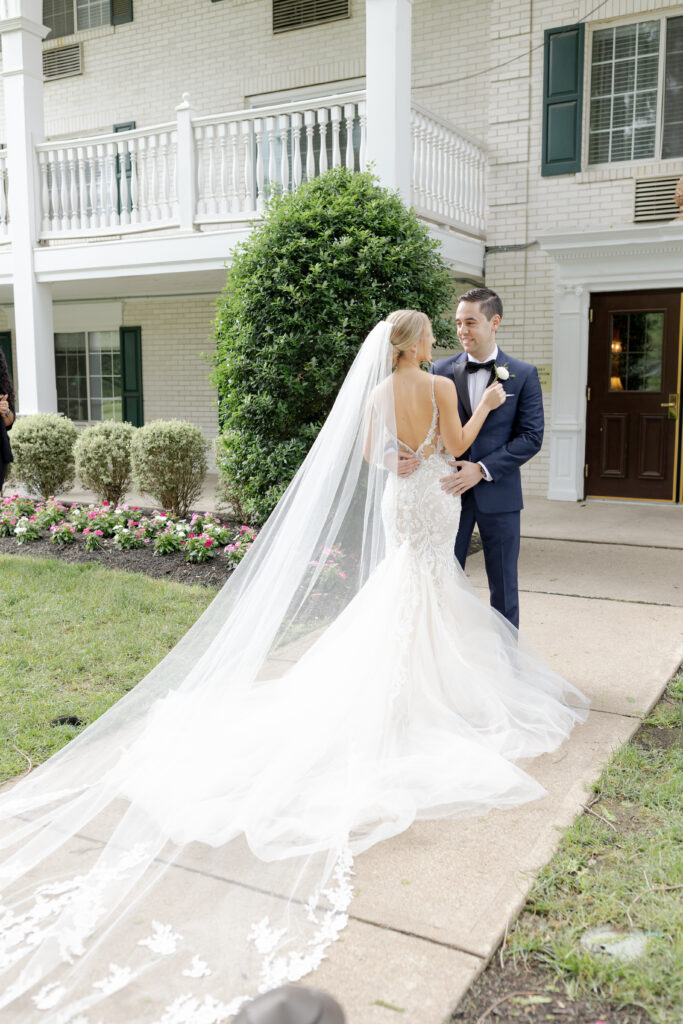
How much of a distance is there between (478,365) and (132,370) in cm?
1098

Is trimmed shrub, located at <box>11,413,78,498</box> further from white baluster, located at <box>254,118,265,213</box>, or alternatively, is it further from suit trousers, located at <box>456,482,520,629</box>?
suit trousers, located at <box>456,482,520,629</box>

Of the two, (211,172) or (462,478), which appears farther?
(211,172)

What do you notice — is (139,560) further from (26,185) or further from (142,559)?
(26,185)

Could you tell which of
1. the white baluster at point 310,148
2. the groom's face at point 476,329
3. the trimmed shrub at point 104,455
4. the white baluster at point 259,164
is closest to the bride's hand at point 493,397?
the groom's face at point 476,329

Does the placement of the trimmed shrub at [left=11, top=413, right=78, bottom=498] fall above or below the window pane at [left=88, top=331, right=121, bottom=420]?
below

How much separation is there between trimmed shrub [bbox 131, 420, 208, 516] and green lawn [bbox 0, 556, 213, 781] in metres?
1.63

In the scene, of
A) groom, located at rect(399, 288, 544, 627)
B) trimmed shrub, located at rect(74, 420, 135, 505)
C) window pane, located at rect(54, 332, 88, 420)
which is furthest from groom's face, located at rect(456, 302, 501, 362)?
window pane, located at rect(54, 332, 88, 420)

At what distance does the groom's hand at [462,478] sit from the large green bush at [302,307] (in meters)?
3.00

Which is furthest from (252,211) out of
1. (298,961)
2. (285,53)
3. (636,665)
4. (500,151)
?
(298,961)

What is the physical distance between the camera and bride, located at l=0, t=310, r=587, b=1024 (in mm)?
2332

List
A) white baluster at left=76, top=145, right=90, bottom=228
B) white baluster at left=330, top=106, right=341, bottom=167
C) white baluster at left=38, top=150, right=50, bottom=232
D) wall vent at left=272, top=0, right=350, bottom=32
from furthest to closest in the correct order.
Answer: wall vent at left=272, top=0, right=350, bottom=32 < white baluster at left=38, top=150, right=50, bottom=232 < white baluster at left=76, top=145, right=90, bottom=228 < white baluster at left=330, top=106, right=341, bottom=167

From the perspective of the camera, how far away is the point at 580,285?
10359 mm

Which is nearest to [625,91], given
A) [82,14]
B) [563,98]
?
[563,98]

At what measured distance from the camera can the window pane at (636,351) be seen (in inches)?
405
